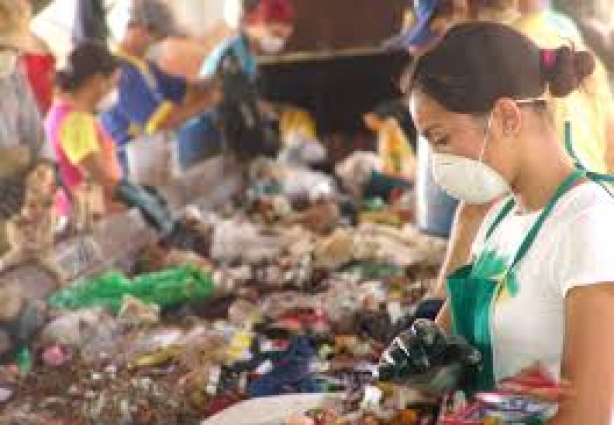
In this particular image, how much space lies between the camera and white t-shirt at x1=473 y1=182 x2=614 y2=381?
1.57m

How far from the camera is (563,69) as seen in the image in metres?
1.77

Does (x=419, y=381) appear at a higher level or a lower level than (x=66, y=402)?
higher

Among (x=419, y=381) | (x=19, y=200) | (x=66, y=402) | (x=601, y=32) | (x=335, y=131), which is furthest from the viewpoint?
(x=335, y=131)

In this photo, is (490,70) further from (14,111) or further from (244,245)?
(244,245)

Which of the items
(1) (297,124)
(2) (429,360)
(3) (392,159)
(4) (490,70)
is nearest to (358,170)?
(3) (392,159)

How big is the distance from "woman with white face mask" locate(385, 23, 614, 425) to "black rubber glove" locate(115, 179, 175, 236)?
2442 mm

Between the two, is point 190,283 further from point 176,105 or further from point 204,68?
point 204,68

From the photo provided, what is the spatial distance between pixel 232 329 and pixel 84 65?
1289 millimetres

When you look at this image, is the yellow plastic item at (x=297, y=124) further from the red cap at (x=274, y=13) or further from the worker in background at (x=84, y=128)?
the worker in background at (x=84, y=128)

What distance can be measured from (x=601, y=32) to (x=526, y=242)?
0.62m

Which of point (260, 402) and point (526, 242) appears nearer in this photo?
point (526, 242)

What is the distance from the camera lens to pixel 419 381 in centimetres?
192

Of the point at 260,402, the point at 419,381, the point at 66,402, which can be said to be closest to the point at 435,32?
the point at 419,381

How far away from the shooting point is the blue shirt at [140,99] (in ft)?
13.5
